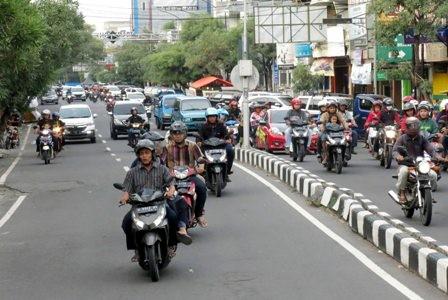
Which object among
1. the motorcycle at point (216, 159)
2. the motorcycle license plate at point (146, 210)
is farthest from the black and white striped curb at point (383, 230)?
the motorcycle license plate at point (146, 210)

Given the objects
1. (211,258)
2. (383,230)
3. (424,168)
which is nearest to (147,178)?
(211,258)

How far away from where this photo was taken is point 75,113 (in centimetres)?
4219

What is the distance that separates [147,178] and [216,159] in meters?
6.91

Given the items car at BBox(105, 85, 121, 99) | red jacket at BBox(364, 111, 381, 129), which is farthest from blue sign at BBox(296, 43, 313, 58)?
red jacket at BBox(364, 111, 381, 129)

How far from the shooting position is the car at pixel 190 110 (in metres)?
44.7

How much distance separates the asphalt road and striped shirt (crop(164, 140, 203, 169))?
42.7 inches

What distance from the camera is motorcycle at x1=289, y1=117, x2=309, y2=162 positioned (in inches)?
1007

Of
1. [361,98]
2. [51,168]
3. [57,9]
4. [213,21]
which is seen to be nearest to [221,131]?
[51,168]

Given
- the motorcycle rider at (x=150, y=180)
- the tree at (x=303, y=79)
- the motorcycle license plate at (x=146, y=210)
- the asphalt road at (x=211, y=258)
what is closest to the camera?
the asphalt road at (x=211, y=258)

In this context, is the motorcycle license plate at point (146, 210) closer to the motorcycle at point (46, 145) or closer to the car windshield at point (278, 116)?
the motorcycle at point (46, 145)

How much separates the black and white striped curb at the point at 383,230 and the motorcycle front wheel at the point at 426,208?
656 mm

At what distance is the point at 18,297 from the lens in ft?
31.5

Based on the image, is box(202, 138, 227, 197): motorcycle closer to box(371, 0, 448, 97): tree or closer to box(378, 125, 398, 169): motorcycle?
box(378, 125, 398, 169): motorcycle

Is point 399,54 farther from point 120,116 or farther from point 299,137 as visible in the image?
point 299,137
